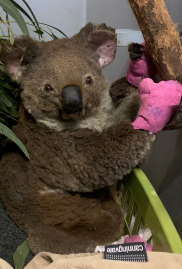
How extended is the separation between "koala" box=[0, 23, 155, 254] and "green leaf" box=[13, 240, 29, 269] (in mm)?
26

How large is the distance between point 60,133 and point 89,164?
0.46 feet

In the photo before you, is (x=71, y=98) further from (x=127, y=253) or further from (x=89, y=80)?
(x=127, y=253)

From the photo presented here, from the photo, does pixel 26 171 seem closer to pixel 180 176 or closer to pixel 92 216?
pixel 92 216

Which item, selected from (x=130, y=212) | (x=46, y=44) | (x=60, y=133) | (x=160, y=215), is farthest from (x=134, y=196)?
(x=46, y=44)

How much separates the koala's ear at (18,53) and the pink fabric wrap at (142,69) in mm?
378

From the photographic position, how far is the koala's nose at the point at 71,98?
3.13 feet

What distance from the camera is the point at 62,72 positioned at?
1.01 meters

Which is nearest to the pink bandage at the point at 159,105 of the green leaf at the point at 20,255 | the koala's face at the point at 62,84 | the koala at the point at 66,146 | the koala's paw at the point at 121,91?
the koala at the point at 66,146

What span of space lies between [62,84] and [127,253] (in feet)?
1.65

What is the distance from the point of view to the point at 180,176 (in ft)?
4.69

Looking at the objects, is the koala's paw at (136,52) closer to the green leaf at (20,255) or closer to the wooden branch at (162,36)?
the wooden branch at (162,36)

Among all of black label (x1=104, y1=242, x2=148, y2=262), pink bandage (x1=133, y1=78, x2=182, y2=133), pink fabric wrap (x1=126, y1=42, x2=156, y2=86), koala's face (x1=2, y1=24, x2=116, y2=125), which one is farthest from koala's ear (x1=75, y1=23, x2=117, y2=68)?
black label (x1=104, y1=242, x2=148, y2=262)

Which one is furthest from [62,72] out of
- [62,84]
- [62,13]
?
[62,13]

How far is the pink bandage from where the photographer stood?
993 millimetres
